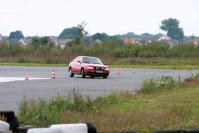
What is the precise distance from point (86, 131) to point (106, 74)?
116 feet

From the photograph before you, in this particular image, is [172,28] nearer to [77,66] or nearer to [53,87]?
[77,66]

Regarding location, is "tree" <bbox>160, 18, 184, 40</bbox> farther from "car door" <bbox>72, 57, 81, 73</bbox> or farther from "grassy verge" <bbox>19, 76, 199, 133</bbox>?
"grassy verge" <bbox>19, 76, 199, 133</bbox>

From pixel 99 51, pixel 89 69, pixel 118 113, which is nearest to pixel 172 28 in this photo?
pixel 99 51

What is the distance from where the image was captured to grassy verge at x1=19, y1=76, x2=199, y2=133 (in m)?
13.3

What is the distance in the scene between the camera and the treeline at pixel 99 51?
94.2m

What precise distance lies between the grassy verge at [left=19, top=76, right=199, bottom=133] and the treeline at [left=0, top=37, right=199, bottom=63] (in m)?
72.8

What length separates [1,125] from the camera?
8039 millimetres

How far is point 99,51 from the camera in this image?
96.8 meters

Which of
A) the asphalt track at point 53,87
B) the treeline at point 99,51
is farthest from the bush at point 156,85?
the treeline at point 99,51

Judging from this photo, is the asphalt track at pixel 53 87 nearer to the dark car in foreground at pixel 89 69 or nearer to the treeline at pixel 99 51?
the dark car in foreground at pixel 89 69

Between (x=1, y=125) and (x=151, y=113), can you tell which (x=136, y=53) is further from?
(x=1, y=125)

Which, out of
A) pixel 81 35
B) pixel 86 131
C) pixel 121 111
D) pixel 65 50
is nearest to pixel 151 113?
pixel 121 111

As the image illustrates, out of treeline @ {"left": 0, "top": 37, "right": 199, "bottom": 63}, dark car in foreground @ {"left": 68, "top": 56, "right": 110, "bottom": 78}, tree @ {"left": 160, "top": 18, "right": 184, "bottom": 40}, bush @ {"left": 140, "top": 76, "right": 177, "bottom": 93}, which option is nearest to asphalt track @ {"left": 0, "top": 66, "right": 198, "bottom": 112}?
bush @ {"left": 140, "top": 76, "right": 177, "bottom": 93}

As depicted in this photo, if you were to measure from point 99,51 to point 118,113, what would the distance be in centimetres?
8118
